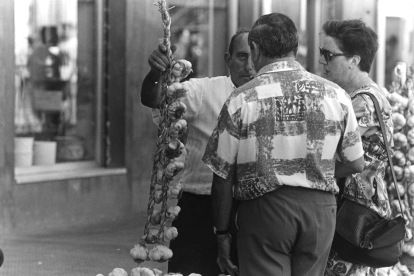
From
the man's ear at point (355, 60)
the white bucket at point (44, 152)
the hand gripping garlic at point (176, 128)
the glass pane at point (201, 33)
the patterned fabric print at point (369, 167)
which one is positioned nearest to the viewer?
the hand gripping garlic at point (176, 128)

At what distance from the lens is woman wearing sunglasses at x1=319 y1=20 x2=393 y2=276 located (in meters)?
4.16

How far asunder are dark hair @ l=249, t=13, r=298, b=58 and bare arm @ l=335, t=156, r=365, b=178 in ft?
1.83

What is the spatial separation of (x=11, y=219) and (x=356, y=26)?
4.92m

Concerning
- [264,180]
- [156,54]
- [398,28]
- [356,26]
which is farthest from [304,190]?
[398,28]

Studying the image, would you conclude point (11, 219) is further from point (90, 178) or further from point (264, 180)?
point (264, 180)

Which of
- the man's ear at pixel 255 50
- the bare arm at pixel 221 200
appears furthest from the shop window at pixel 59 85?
the man's ear at pixel 255 50

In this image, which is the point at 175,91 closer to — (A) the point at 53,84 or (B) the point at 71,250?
(B) the point at 71,250

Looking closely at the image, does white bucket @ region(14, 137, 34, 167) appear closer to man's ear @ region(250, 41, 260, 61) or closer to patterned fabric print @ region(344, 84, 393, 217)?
patterned fabric print @ region(344, 84, 393, 217)

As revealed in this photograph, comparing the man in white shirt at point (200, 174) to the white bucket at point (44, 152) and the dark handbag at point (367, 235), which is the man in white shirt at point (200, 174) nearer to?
the dark handbag at point (367, 235)

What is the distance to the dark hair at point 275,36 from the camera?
11.3ft

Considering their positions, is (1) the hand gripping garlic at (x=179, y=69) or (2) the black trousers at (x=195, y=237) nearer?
(1) the hand gripping garlic at (x=179, y=69)

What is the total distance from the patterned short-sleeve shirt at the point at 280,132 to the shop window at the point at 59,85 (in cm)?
549

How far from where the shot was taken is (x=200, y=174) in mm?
4000

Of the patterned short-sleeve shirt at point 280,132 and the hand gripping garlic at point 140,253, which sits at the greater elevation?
the patterned short-sleeve shirt at point 280,132
